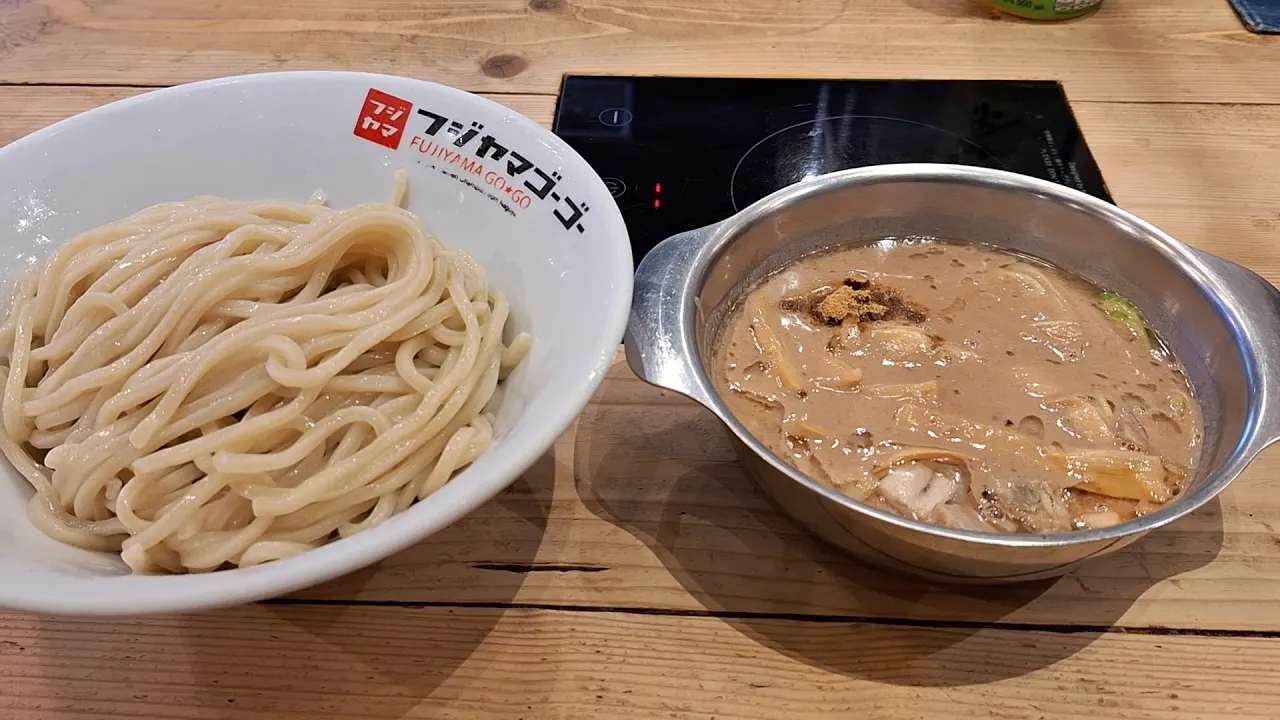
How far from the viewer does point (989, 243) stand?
1.63 metres

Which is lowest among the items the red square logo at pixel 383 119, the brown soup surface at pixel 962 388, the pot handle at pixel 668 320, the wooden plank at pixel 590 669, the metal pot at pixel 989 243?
the wooden plank at pixel 590 669

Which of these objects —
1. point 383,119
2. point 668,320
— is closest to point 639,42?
point 383,119

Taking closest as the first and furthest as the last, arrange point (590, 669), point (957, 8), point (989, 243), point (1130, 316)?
point (590, 669) < point (1130, 316) < point (989, 243) < point (957, 8)

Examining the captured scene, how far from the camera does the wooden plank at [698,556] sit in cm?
128

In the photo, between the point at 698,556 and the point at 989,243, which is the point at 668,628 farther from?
the point at 989,243

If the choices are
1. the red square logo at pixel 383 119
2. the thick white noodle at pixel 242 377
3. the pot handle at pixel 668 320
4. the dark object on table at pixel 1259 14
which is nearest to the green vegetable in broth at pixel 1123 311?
the pot handle at pixel 668 320

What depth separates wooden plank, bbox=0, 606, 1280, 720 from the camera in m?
1.17

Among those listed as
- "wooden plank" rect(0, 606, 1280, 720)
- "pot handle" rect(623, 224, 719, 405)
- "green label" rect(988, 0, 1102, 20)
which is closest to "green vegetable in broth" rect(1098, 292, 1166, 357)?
"wooden plank" rect(0, 606, 1280, 720)

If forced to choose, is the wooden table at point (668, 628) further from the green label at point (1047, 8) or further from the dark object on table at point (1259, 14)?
the dark object on table at point (1259, 14)

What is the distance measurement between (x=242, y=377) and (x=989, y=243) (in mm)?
1343

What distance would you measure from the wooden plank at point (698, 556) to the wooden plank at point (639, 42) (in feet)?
4.43

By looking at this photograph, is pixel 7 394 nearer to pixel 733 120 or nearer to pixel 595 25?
pixel 733 120

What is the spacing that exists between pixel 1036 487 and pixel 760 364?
0.46m

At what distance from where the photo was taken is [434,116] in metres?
1.57
